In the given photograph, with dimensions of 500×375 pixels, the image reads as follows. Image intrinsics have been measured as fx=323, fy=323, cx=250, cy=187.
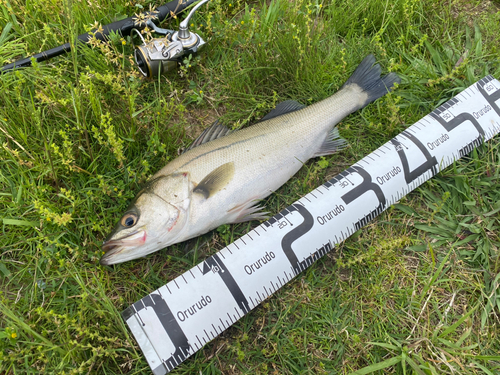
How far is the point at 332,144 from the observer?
3.29 meters

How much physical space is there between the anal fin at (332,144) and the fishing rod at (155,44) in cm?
167

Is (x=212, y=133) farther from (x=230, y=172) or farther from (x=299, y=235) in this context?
(x=299, y=235)

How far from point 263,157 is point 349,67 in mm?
1590

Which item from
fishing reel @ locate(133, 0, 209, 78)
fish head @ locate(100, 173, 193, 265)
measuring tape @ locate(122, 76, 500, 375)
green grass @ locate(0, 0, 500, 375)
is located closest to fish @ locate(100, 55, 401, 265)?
fish head @ locate(100, 173, 193, 265)

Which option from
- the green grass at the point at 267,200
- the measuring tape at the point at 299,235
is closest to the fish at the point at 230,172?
the green grass at the point at 267,200

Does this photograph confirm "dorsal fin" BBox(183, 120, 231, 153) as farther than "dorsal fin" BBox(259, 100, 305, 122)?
No

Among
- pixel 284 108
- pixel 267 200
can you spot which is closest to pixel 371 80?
pixel 284 108

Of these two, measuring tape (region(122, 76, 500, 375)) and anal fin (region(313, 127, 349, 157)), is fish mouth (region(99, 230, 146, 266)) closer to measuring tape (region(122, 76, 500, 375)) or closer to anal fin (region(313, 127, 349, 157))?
measuring tape (region(122, 76, 500, 375))

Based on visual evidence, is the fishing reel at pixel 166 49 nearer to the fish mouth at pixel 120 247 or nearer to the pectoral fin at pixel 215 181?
the pectoral fin at pixel 215 181

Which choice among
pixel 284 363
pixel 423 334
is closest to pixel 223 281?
pixel 284 363

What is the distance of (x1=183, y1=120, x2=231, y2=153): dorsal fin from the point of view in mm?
3193

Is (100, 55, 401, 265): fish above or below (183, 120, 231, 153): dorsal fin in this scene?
below

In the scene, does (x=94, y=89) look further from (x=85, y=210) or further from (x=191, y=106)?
(x=85, y=210)

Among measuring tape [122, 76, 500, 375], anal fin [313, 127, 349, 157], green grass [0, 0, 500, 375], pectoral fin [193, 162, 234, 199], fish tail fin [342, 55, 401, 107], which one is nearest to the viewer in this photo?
measuring tape [122, 76, 500, 375]
